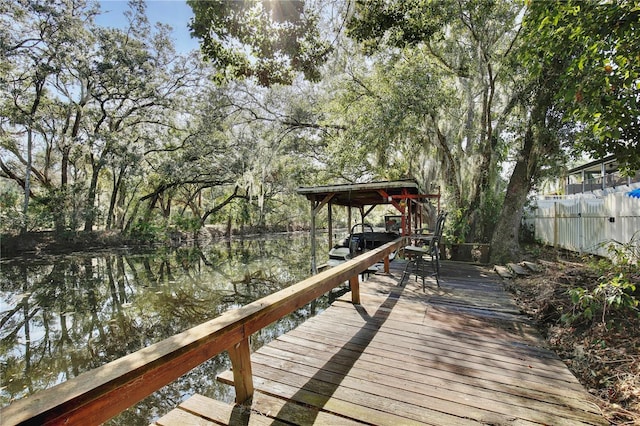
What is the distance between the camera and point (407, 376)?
7.77ft

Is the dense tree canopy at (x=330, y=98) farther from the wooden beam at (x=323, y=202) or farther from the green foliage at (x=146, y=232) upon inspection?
the wooden beam at (x=323, y=202)

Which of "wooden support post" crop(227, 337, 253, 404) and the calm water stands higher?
"wooden support post" crop(227, 337, 253, 404)

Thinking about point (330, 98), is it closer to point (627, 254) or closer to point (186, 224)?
point (627, 254)

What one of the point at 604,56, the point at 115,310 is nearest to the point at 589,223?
the point at 604,56

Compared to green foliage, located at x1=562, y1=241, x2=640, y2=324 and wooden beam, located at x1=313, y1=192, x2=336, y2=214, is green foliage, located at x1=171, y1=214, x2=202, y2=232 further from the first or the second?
green foliage, located at x1=562, y1=241, x2=640, y2=324

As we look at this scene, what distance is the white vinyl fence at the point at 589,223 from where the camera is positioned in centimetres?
672

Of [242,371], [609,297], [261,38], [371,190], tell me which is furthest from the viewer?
[371,190]

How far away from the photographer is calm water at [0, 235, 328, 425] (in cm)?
457

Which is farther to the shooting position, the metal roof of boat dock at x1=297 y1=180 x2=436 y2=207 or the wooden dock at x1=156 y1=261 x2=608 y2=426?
the metal roof of boat dock at x1=297 y1=180 x2=436 y2=207

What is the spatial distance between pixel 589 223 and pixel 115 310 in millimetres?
12153

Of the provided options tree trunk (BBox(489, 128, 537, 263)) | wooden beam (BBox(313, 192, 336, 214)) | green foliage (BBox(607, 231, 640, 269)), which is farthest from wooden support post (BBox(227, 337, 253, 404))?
tree trunk (BBox(489, 128, 537, 263))

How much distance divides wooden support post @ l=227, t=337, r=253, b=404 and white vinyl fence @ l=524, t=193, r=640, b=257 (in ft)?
19.7

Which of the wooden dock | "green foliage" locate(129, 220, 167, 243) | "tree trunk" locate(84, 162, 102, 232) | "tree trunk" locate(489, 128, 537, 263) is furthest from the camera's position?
"green foliage" locate(129, 220, 167, 243)

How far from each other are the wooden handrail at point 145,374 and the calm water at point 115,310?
9.48 feet
